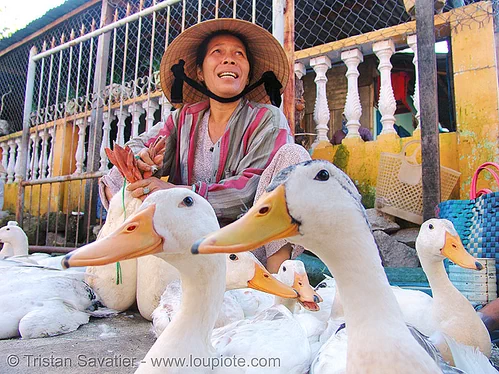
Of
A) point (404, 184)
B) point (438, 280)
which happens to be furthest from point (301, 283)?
point (404, 184)

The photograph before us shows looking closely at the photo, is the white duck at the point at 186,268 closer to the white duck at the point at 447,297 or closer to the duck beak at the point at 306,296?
the duck beak at the point at 306,296

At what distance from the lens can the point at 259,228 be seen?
785 millimetres

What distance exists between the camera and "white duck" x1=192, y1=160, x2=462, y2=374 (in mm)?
757

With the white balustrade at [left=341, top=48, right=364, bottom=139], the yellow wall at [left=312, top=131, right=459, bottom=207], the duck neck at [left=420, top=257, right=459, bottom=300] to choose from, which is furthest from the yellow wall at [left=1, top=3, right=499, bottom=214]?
the duck neck at [left=420, top=257, right=459, bottom=300]

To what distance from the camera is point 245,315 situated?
1.85 m

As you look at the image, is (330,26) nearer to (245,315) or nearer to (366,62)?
(366,62)

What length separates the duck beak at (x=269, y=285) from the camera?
4.92 feet

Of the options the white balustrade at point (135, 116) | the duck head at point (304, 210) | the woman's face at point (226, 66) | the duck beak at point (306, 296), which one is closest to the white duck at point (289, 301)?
the duck beak at point (306, 296)

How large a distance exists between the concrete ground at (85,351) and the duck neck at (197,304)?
1.13ft

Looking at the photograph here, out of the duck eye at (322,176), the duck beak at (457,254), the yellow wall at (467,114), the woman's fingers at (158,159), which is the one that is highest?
the yellow wall at (467,114)

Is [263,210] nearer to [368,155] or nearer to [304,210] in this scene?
[304,210]

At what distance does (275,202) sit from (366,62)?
6044 mm

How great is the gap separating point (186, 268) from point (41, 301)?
3.42 ft

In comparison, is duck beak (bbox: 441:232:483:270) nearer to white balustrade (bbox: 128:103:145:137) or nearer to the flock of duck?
the flock of duck
